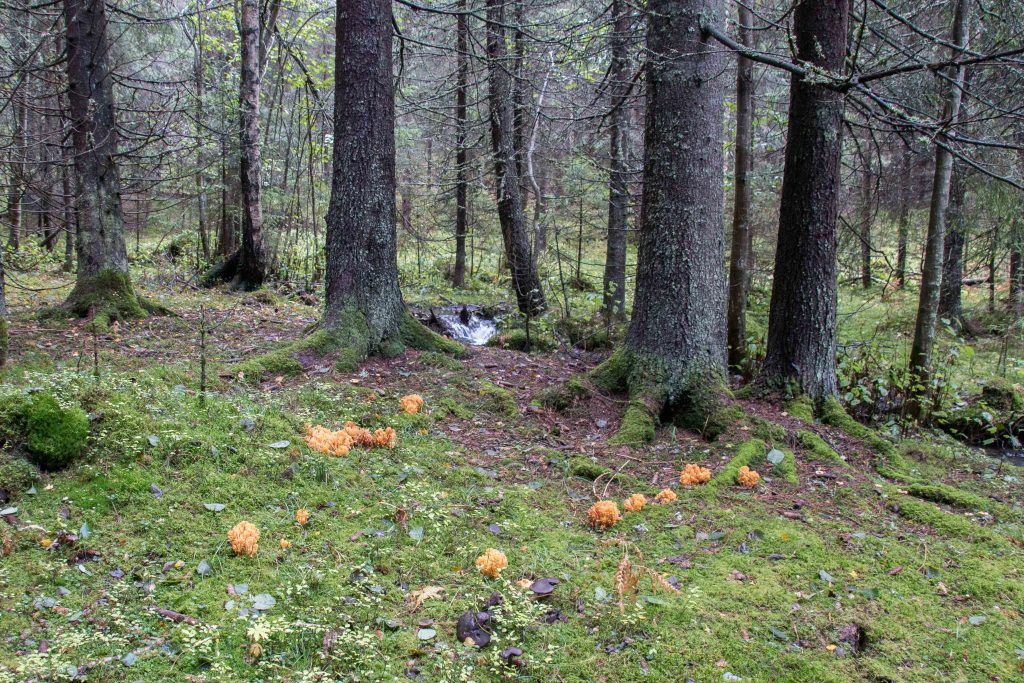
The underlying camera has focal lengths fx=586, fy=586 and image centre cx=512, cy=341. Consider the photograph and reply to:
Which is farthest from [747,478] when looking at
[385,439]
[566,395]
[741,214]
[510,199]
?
[510,199]

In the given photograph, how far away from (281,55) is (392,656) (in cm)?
1634

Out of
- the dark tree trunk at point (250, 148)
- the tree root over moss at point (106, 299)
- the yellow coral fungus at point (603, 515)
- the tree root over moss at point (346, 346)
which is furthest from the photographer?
the dark tree trunk at point (250, 148)

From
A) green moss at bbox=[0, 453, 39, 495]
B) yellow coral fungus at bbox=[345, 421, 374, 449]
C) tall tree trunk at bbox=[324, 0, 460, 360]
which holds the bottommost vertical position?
yellow coral fungus at bbox=[345, 421, 374, 449]

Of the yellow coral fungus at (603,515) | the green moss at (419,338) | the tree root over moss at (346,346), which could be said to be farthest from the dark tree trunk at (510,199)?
the yellow coral fungus at (603,515)

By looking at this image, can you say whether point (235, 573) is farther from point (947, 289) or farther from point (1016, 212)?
point (947, 289)

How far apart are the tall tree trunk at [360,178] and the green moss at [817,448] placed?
14.7 feet

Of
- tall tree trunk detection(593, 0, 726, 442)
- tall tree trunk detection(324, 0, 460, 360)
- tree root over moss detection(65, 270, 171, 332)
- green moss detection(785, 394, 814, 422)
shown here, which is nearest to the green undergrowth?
tall tree trunk detection(593, 0, 726, 442)

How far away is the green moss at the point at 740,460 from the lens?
4727mm

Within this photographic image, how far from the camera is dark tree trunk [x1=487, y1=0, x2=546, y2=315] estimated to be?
11.4 meters

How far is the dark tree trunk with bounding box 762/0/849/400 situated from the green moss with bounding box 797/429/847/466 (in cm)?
77

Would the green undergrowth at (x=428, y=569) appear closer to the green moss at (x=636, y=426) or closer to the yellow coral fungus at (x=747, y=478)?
the yellow coral fungus at (x=747, y=478)

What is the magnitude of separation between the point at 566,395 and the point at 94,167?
24.9 ft

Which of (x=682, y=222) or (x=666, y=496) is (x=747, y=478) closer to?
(x=666, y=496)

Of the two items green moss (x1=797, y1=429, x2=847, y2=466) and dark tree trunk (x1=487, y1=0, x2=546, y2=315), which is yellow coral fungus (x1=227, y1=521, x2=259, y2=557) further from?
dark tree trunk (x1=487, y1=0, x2=546, y2=315)
